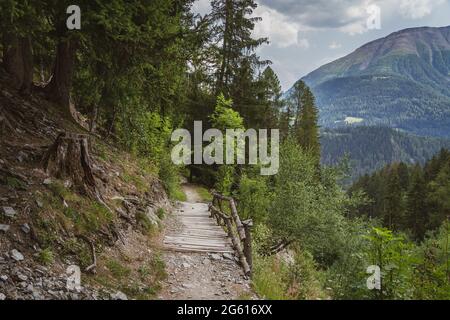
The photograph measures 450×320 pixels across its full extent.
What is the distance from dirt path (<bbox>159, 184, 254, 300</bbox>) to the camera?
8.01 m

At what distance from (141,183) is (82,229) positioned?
6.72m

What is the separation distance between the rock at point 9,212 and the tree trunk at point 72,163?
1.85 metres

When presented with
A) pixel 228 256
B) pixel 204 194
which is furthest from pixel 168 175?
pixel 228 256

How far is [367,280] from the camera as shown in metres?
7.23

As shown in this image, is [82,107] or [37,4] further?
[82,107]

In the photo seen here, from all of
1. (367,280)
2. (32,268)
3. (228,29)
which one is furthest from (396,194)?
(32,268)

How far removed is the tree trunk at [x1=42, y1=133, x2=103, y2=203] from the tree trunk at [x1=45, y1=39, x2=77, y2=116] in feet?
16.8

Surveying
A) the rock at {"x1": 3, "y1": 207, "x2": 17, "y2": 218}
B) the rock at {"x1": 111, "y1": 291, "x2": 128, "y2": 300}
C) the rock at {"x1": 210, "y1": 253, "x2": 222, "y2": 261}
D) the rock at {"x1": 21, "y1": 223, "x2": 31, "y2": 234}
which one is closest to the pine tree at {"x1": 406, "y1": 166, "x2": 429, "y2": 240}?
the rock at {"x1": 210, "y1": 253, "x2": 222, "y2": 261}

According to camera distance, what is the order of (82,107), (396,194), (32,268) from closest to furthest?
(32,268), (82,107), (396,194)

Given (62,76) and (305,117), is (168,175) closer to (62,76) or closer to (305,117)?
(62,76)

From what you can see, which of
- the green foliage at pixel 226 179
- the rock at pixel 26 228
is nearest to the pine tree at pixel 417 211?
the green foliage at pixel 226 179

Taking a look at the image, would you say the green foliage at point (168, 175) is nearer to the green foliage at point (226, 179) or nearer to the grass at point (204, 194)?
the green foliage at point (226, 179)

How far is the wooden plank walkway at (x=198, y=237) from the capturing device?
1128 centimetres

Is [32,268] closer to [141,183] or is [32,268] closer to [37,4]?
[37,4]
